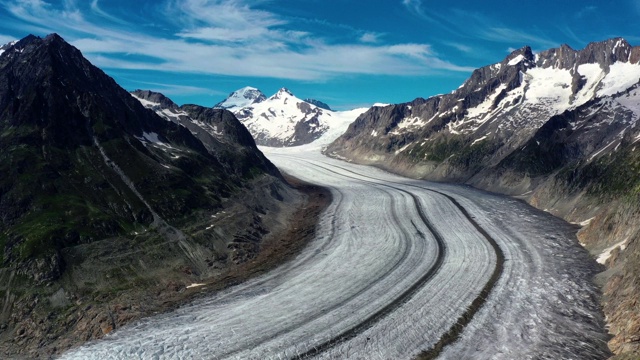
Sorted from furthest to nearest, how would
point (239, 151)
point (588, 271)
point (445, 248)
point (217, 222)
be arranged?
point (239, 151) < point (217, 222) < point (445, 248) < point (588, 271)

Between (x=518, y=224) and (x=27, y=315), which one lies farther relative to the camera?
(x=518, y=224)

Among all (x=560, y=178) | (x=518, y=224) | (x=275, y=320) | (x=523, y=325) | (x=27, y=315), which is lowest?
(x=27, y=315)

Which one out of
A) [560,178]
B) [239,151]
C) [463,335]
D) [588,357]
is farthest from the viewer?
[239,151]

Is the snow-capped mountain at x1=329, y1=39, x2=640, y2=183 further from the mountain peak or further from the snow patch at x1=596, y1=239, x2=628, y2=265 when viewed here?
the mountain peak

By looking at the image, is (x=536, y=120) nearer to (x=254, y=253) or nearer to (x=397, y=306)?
(x=254, y=253)

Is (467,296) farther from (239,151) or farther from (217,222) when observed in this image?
(239,151)

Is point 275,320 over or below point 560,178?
below

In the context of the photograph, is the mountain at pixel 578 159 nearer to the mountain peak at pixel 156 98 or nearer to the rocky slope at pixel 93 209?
the rocky slope at pixel 93 209

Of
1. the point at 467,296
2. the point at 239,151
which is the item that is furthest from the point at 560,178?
the point at 239,151
